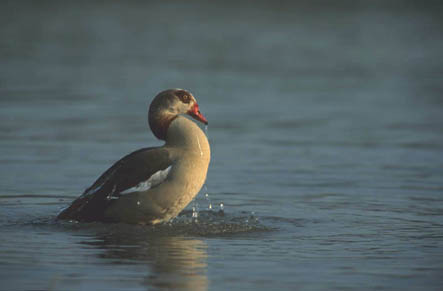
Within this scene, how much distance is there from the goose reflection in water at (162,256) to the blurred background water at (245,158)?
0.06ft

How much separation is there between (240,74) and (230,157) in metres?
10.5

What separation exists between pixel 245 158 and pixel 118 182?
4.31m

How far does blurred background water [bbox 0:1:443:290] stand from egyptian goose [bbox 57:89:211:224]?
0.15 meters

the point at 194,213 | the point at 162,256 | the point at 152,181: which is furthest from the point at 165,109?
the point at 162,256

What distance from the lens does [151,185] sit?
31.4ft

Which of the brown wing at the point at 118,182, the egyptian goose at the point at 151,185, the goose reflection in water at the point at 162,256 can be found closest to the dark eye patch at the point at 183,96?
the egyptian goose at the point at 151,185

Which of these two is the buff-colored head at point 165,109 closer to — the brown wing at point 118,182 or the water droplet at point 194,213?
the brown wing at point 118,182

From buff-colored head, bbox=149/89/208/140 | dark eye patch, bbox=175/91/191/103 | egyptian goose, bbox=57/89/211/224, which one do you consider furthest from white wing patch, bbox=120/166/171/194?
dark eye patch, bbox=175/91/191/103

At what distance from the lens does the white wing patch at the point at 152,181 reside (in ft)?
31.4

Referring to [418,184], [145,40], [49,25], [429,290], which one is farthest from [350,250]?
[49,25]

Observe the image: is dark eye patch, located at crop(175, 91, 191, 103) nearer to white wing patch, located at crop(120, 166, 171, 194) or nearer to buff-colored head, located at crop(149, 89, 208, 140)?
buff-colored head, located at crop(149, 89, 208, 140)

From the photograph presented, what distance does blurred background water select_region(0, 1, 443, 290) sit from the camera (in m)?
8.09

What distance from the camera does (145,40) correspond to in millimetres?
33156

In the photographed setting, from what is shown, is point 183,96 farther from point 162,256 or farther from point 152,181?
point 162,256
